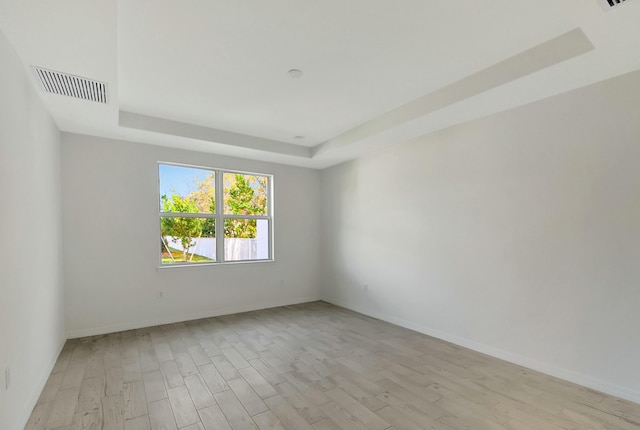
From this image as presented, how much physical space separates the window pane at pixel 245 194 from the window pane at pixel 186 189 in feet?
0.82

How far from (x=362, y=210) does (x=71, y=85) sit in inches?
150

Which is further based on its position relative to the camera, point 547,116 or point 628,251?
point 547,116

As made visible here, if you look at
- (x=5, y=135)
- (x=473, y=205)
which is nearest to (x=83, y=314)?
(x=5, y=135)

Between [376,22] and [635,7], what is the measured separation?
4.60ft

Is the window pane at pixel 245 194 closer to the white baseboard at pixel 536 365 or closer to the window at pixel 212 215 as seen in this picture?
the window at pixel 212 215

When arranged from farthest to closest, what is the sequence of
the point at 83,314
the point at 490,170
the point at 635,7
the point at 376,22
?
the point at 83,314 → the point at 490,170 → the point at 376,22 → the point at 635,7

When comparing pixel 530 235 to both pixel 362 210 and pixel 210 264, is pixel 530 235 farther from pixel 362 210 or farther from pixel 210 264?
pixel 210 264

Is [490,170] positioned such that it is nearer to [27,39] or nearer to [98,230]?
[27,39]

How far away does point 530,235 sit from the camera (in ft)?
9.50

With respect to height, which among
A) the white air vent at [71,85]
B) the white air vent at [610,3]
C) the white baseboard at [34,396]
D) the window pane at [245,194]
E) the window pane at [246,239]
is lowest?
the white baseboard at [34,396]

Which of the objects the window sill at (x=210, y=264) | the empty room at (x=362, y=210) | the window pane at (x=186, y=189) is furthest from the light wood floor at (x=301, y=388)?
the window pane at (x=186, y=189)

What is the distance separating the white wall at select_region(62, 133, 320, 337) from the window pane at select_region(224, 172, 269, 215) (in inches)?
9.4

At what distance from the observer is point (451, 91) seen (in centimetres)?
287

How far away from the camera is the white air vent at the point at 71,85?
2252 mm
